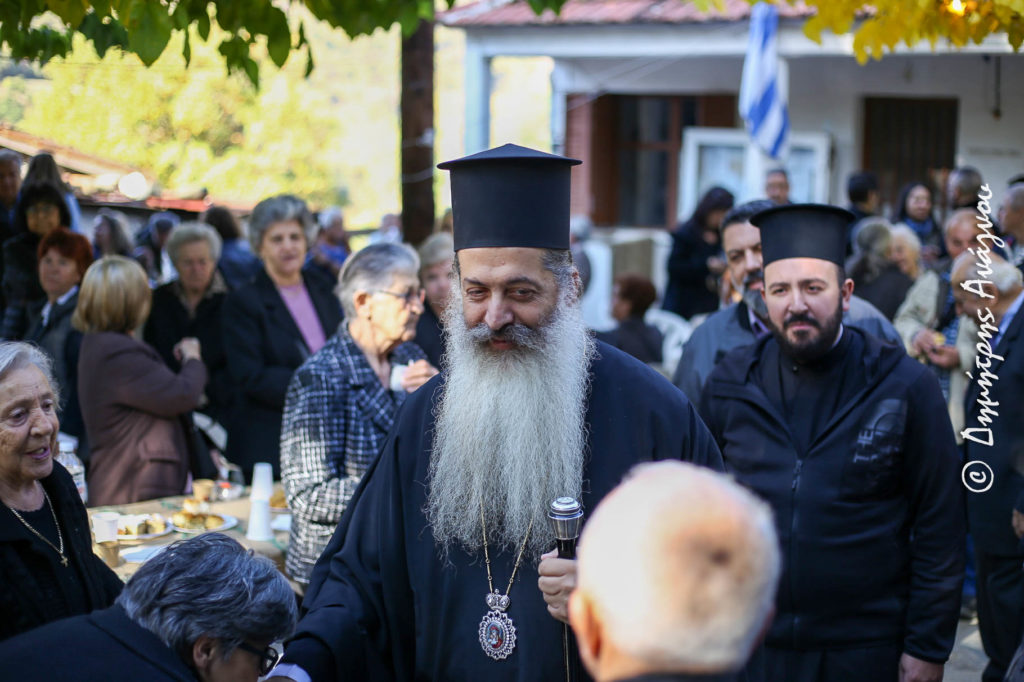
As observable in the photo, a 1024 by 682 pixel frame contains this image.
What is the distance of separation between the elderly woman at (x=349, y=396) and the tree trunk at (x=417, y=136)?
16.3 ft

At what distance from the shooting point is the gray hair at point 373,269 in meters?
4.50

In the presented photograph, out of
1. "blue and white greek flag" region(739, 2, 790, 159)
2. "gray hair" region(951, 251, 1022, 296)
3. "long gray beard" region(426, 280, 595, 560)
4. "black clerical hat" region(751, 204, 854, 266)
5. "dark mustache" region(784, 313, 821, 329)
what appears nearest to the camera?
"long gray beard" region(426, 280, 595, 560)

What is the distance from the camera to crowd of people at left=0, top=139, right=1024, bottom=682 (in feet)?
5.01

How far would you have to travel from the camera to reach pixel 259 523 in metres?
4.83

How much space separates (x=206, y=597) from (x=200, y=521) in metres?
2.36

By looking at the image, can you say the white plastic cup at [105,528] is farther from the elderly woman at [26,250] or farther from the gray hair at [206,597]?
the elderly woman at [26,250]

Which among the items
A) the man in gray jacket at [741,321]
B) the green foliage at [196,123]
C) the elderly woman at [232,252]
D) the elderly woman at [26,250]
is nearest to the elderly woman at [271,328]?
the elderly woman at [26,250]

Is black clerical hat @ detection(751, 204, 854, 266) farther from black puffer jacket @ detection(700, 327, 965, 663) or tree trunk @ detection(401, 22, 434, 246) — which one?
tree trunk @ detection(401, 22, 434, 246)

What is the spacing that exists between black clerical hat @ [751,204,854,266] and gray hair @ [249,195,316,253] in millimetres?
3245

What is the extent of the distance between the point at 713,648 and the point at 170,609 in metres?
1.69

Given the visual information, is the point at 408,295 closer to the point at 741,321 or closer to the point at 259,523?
the point at 259,523

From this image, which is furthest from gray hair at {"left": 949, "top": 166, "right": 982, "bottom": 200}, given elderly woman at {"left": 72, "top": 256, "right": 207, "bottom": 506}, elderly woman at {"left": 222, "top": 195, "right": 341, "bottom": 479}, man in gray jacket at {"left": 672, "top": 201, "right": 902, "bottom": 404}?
elderly woman at {"left": 72, "top": 256, "right": 207, "bottom": 506}

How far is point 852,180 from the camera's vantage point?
1030 cm

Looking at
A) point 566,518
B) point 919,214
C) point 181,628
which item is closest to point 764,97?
point 919,214
